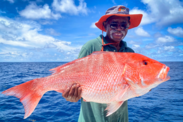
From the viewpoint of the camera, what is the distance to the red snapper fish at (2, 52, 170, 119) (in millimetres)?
1740

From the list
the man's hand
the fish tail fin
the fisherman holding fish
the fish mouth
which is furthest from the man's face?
the fish tail fin

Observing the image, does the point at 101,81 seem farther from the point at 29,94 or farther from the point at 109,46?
the point at 29,94

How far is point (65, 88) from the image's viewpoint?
2041mm

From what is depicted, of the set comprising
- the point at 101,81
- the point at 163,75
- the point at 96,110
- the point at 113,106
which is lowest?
the point at 96,110

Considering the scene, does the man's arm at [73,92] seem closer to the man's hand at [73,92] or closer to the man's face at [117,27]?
the man's hand at [73,92]

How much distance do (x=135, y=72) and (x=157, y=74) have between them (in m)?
0.31

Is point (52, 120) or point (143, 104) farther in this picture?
point (143, 104)

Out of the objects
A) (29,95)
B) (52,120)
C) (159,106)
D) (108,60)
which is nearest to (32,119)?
(52,120)

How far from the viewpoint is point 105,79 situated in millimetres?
1813

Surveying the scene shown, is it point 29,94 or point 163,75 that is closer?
point 163,75

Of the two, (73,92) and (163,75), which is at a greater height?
(163,75)

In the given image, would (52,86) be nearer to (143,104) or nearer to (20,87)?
(20,87)

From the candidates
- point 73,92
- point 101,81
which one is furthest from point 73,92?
point 101,81

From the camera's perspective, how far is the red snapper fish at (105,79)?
1740mm
